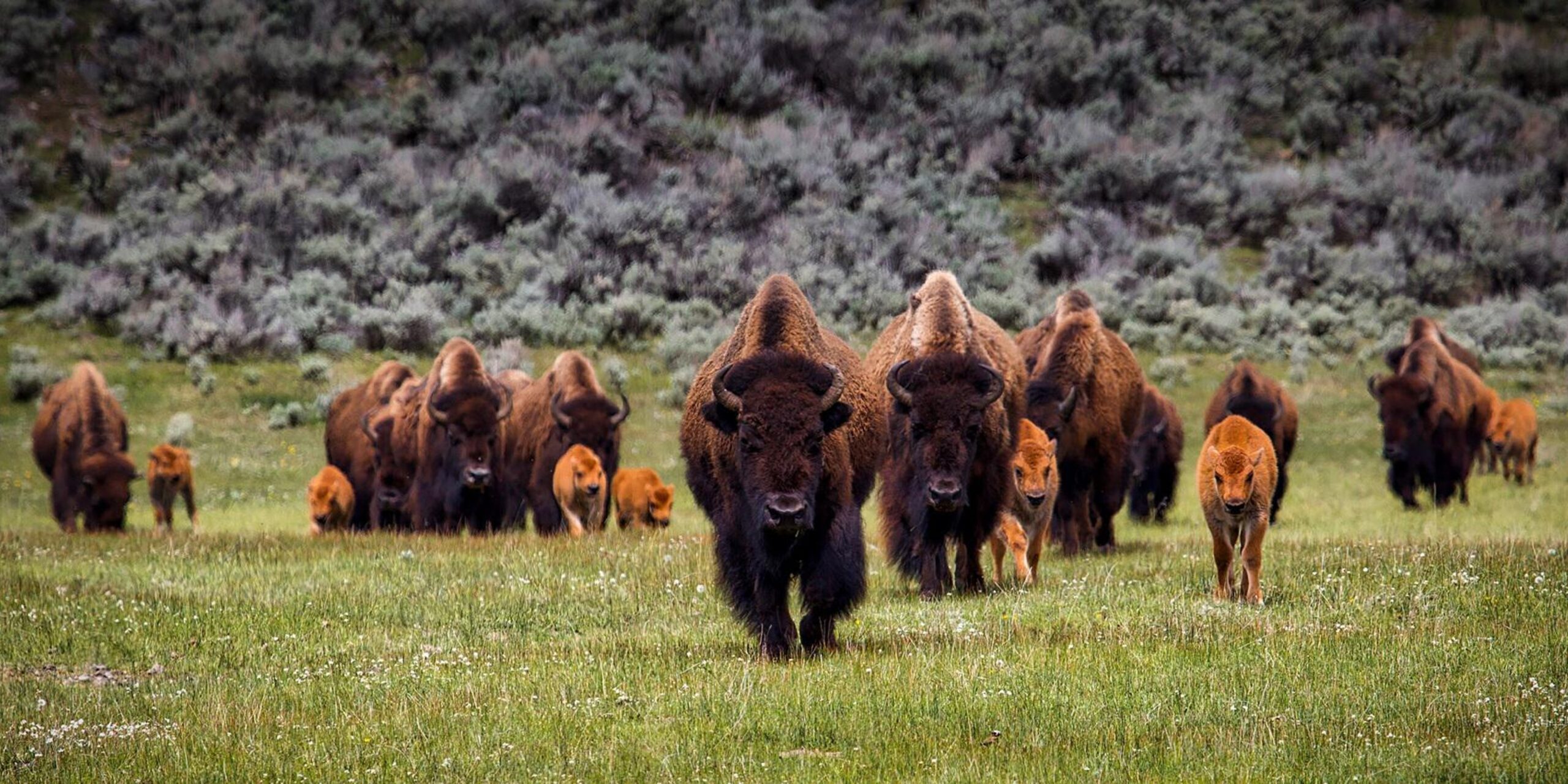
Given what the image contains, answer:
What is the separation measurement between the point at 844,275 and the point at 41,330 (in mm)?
16795

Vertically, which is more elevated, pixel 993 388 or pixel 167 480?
pixel 993 388

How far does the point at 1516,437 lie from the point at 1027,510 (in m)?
12.9

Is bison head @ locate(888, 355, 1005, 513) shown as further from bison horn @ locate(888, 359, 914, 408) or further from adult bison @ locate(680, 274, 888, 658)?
adult bison @ locate(680, 274, 888, 658)

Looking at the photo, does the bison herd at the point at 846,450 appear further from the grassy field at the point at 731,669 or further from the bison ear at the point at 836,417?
the grassy field at the point at 731,669

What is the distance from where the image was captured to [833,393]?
8719mm

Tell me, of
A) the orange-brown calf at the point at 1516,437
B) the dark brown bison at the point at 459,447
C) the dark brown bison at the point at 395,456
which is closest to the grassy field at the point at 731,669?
the dark brown bison at the point at 459,447

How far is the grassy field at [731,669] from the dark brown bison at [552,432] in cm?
322

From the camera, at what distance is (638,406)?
2920cm

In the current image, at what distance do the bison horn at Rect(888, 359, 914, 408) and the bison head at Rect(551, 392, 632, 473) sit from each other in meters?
7.89

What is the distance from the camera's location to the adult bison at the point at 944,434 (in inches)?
430

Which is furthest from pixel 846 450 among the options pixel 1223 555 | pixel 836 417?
pixel 1223 555

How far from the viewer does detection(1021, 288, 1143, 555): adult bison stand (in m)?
15.2

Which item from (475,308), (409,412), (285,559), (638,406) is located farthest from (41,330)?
(285,559)

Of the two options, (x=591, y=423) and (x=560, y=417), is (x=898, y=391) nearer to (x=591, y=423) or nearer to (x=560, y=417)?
(x=591, y=423)
